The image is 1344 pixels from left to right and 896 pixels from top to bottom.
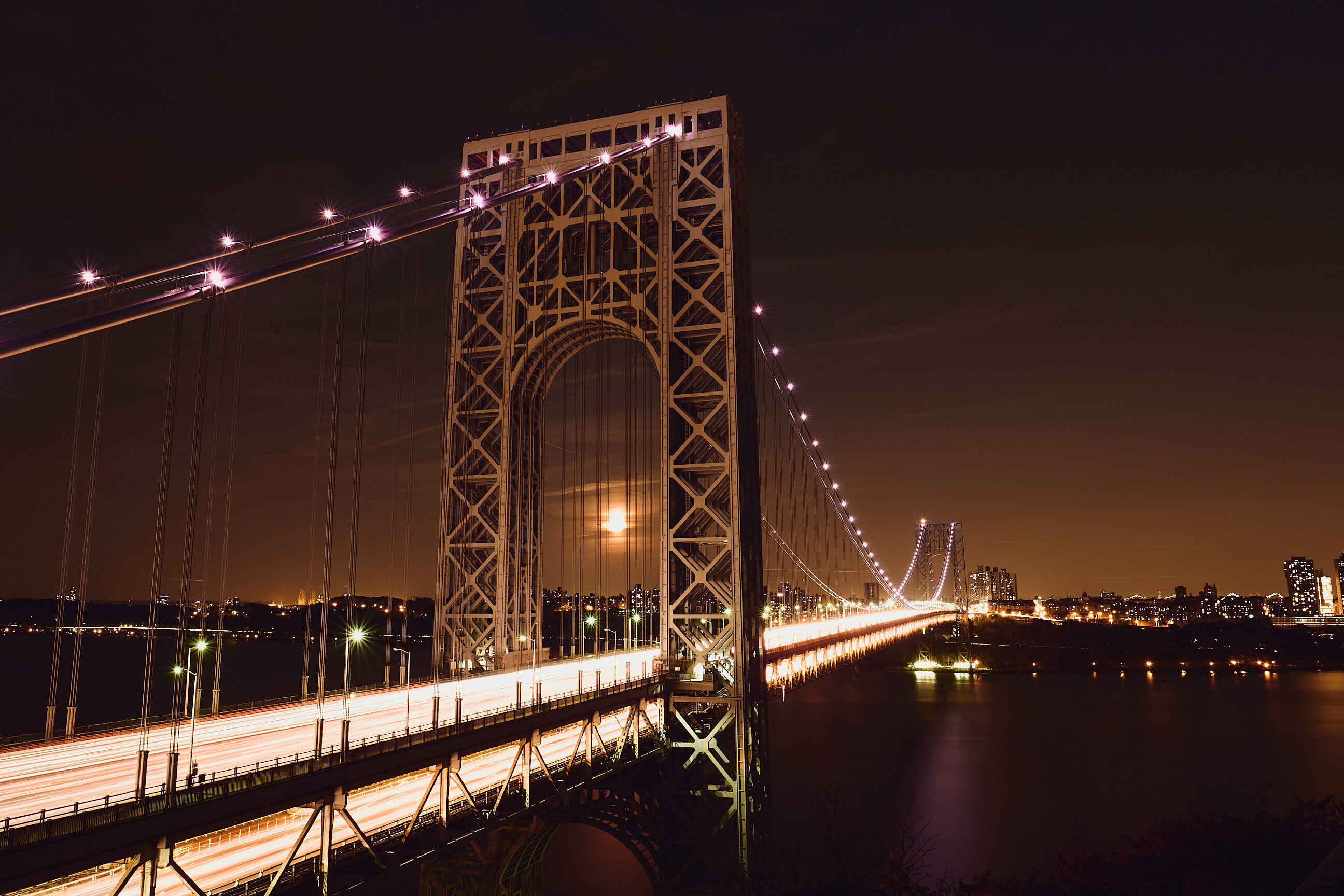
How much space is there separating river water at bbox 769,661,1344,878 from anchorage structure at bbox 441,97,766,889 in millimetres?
9468

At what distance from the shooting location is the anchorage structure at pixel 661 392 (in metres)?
26.4

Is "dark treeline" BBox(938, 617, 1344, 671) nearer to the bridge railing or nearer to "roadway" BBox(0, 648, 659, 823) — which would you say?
"roadway" BBox(0, 648, 659, 823)

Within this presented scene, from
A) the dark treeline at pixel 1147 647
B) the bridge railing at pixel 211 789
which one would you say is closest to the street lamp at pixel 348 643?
the bridge railing at pixel 211 789

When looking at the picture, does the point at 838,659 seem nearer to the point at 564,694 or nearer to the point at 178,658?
the point at 564,694

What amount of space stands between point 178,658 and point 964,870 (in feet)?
123

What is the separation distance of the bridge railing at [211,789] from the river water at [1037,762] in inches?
834

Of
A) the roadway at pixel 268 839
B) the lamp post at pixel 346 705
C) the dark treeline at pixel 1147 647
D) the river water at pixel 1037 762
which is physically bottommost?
the river water at pixel 1037 762

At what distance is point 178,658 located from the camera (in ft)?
45.4

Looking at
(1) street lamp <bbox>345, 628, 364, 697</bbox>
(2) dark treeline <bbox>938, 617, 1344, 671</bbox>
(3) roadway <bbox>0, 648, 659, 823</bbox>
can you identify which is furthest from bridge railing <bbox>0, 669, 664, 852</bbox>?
(2) dark treeline <bbox>938, 617, 1344, 671</bbox>

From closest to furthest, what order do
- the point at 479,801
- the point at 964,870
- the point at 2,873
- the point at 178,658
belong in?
the point at 2,873 < the point at 178,658 < the point at 479,801 < the point at 964,870

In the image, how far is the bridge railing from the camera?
355 inches

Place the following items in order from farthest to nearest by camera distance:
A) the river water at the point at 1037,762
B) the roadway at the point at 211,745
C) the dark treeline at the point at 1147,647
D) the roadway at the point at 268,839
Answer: the dark treeline at the point at 1147,647 < the river water at the point at 1037,762 < the roadway at the point at 211,745 < the roadway at the point at 268,839

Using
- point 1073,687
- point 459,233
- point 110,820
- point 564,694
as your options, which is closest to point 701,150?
point 459,233

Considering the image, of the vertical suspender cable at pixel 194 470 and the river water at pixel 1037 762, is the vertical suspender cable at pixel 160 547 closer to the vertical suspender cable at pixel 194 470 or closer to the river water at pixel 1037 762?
the vertical suspender cable at pixel 194 470
